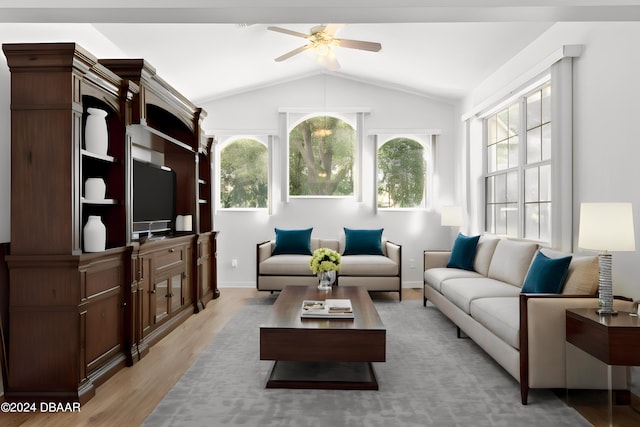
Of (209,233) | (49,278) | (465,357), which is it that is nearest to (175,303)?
(209,233)

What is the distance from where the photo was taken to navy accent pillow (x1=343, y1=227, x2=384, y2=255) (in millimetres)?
6383

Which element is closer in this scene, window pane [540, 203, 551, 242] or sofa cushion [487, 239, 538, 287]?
sofa cushion [487, 239, 538, 287]

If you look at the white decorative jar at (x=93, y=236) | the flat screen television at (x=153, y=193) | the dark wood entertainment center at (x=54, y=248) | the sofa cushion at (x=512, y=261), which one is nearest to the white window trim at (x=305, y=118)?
the flat screen television at (x=153, y=193)

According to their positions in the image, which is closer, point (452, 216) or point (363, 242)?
point (452, 216)

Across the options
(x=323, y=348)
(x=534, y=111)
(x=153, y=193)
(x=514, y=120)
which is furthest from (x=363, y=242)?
(x=323, y=348)

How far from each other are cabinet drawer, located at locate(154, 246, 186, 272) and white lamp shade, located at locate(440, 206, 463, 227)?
350cm

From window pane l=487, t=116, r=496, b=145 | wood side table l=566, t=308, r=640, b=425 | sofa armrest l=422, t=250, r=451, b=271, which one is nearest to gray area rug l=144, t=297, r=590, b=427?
wood side table l=566, t=308, r=640, b=425

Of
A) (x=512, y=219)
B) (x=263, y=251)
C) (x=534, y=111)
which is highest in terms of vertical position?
(x=534, y=111)

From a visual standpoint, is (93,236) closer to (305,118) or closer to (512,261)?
(512,261)

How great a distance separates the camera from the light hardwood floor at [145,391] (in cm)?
250

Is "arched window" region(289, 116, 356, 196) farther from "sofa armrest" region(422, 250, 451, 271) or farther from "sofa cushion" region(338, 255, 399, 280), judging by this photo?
"sofa armrest" region(422, 250, 451, 271)

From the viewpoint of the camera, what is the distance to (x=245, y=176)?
7133mm

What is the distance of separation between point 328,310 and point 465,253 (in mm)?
2448

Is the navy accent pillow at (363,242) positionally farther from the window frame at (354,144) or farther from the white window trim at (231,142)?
the white window trim at (231,142)
